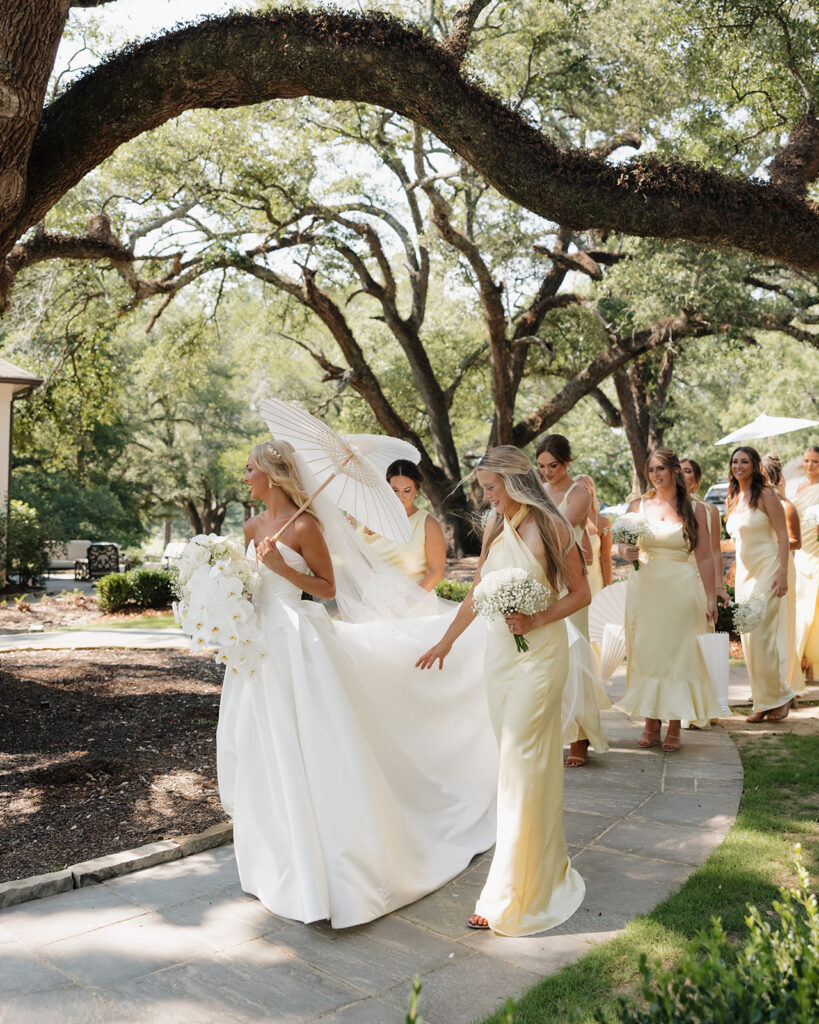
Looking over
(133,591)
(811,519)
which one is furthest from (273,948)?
(133,591)

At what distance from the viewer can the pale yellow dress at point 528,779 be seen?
4.22 meters

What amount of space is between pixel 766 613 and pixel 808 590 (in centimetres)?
166

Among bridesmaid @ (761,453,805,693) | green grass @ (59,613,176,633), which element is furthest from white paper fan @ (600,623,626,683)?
green grass @ (59,613,176,633)

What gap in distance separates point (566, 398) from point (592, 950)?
17671mm

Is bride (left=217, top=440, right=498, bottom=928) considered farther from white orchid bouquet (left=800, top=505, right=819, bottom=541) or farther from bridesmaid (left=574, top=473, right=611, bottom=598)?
white orchid bouquet (left=800, top=505, right=819, bottom=541)

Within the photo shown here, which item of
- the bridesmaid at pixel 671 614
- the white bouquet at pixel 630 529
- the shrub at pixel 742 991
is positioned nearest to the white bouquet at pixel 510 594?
the shrub at pixel 742 991

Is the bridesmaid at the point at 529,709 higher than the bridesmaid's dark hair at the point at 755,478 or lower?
lower

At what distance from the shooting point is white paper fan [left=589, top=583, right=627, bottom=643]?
28.7ft

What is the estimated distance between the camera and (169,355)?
20.4 metres

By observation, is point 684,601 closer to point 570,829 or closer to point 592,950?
point 570,829

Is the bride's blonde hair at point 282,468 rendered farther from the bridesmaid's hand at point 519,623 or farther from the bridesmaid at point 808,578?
the bridesmaid at point 808,578

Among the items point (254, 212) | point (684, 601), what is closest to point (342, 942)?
point (684, 601)

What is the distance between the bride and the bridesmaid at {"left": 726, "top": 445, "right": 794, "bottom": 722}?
3913 millimetres

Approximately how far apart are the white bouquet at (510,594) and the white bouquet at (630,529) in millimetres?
3333
